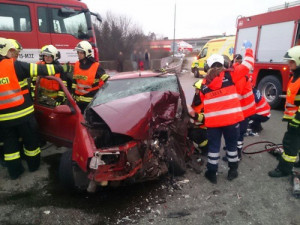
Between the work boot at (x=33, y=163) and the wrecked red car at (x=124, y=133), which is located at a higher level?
the wrecked red car at (x=124, y=133)

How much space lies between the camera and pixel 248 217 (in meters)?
2.58

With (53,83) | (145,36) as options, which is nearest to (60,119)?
(53,83)

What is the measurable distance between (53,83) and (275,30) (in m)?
6.60

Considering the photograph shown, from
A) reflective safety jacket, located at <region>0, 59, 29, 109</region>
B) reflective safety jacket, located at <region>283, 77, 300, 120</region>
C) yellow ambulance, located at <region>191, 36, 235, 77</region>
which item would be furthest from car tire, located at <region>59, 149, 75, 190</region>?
yellow ambulance, located at <region>191, 36, 235, 77</region>

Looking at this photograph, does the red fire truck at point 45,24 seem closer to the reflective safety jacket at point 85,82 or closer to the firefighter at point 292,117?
the reflective safety jacket at point 85,82

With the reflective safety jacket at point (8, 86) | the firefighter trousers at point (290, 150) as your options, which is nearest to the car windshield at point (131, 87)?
the reflective safety jacket at point (8, 86)

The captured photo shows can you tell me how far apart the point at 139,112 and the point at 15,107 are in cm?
173

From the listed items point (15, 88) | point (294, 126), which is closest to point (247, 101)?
point (294, 126)

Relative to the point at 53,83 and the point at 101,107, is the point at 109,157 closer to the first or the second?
the point at 101,107

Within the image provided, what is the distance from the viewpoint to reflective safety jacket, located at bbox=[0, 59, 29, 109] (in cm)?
311

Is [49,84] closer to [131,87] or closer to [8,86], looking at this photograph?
[8,86]

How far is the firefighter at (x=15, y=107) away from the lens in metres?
3.14

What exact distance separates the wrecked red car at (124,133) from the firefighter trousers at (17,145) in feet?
0.82

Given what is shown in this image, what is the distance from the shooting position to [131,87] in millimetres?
3477
